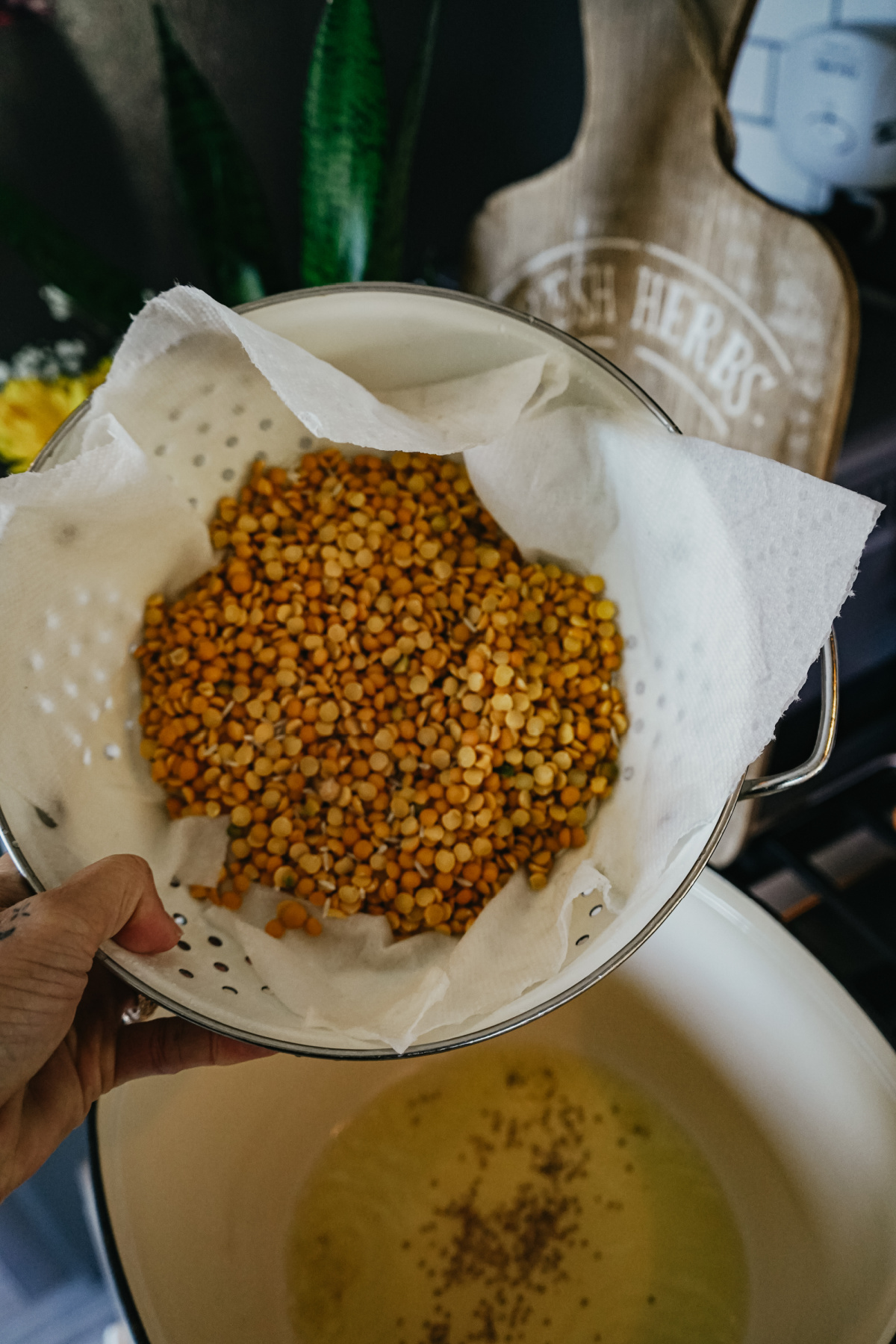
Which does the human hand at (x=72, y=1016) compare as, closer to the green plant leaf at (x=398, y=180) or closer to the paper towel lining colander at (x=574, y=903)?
the paper towel lining colander at (x=574, y=903)

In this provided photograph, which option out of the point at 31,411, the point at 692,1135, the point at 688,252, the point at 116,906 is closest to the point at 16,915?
the point at 116,906

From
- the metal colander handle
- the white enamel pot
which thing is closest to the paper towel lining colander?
the metal colander handle

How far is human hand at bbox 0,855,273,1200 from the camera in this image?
54 centimetres

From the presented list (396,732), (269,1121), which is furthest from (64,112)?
(269,1121)

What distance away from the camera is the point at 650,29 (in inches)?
33.6

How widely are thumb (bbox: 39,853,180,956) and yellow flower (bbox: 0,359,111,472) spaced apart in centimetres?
46

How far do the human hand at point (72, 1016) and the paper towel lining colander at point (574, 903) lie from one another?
5cm

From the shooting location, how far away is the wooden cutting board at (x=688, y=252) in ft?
2.69

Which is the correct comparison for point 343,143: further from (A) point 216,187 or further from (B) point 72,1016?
(B) point 72,1016

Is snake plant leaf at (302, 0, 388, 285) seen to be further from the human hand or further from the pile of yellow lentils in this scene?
the human hand

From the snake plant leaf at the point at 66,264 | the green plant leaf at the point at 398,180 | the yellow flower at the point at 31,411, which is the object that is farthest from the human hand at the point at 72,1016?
the green plant leaf at the point at 398,180

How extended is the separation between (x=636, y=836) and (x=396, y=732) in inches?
9.0

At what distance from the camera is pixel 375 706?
2.68 ft

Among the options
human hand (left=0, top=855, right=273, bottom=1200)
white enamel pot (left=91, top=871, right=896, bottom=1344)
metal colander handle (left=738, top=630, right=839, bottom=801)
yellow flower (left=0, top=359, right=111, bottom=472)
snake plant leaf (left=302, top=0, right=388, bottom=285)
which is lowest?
white enamel pot (left=91, top=871, right=896, bottom=1344)
